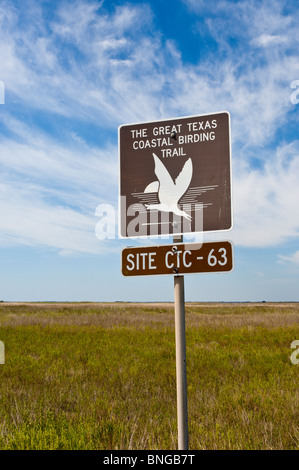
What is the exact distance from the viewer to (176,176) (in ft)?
9.78

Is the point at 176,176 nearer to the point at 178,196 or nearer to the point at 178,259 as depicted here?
the point at 178,196

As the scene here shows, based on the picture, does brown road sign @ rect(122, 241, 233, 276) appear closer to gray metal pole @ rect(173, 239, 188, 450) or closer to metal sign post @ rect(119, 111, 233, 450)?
metal sign post @ rect(119, 111, 233, 450)

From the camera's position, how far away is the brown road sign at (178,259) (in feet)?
9.15

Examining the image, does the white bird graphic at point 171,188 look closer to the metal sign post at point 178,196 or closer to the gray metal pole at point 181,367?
the metal sign post at point 178,196

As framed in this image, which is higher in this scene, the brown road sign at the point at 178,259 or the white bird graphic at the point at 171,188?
the white bird graphic at the point at 171,188

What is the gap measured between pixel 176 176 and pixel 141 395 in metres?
4.18

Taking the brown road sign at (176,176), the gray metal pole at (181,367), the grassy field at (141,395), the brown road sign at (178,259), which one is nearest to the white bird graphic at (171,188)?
the brown road sign at (176,176)

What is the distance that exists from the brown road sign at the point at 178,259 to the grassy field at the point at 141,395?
180 cm

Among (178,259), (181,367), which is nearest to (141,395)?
(181,367)

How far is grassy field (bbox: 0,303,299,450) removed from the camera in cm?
373

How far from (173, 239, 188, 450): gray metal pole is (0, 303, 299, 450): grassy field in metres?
1.00

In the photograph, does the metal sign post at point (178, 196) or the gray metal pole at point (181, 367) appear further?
the metal sign post at point (178, 196)
